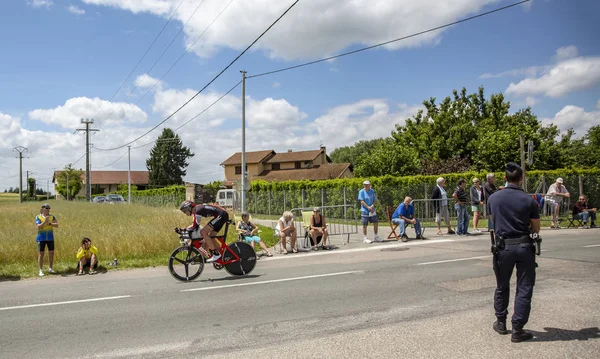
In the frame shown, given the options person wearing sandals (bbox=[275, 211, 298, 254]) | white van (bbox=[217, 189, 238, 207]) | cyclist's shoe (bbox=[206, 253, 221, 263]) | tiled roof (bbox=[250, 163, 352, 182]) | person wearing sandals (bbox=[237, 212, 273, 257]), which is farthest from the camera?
tiled roof (bbox=[250, 163, 352, 182])

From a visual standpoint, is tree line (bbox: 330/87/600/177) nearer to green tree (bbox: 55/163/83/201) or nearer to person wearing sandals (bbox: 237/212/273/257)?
person wearing sandals (bbox: 237/212/273/257)

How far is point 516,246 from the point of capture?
16.1 feet

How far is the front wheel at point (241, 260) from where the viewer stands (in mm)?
9586

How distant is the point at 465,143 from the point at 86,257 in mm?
38268

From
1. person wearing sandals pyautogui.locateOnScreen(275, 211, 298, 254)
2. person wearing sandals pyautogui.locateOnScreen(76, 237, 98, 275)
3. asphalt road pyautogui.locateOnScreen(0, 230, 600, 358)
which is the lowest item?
asphalt road pyautogui.locateOnScreen(0, 230, 600, 358)

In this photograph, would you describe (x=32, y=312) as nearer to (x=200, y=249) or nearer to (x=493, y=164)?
(x=200, y=249)

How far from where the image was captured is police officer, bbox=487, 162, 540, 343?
191 inches

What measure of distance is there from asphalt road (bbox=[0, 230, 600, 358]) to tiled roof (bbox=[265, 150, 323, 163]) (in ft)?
199

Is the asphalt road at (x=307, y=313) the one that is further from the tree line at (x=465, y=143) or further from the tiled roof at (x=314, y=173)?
the tiled roof at (x=314, y=173)

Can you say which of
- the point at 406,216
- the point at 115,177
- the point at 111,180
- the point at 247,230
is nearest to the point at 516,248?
the point at 247,230

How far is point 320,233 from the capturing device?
561 inches

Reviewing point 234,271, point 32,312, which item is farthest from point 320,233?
point 32,312

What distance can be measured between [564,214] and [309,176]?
4134cm

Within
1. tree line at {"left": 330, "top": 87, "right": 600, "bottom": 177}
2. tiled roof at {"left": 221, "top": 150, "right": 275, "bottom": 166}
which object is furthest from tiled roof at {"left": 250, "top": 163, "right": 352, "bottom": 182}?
tree line at {"left": 330, "top": 87, "right": 600, "bottom": 177}
